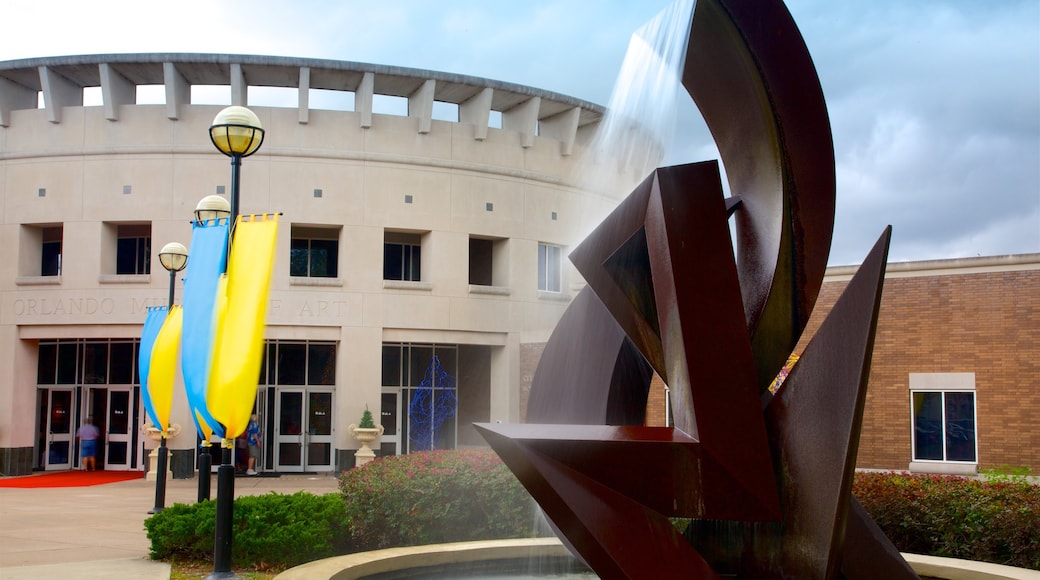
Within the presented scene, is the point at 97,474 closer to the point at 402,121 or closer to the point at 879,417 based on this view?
the point at 402,121

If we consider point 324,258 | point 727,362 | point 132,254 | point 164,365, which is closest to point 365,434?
point 324,258

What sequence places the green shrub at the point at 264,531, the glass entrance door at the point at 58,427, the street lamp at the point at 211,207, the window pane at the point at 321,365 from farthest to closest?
the glass entrance door at the point at 58,427, the window pane at the point at 321,365, the street lamp at the point at 211,207, the green shrub at the point at 264,531

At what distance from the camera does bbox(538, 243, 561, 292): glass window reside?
31.9 m

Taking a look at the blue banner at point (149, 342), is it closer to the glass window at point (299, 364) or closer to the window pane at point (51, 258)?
the glass window at point (299, 364)

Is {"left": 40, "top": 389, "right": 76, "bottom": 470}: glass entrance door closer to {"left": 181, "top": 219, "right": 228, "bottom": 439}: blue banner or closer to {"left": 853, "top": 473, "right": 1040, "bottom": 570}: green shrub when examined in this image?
{"left": 181, "top": 219, "right": 228, "bottom": 439}: blue banner

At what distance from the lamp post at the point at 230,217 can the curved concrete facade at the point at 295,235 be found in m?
17.3

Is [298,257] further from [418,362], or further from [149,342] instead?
[149,342]

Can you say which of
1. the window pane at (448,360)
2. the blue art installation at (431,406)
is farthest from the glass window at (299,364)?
the window pane at (448,360)

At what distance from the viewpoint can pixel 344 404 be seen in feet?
94.0

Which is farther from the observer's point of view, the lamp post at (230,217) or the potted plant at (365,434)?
the potted plant at (365,434)

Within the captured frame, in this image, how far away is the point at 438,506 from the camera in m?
11.8

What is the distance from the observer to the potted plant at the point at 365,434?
90.3 feet

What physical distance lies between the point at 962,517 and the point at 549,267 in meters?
22.4

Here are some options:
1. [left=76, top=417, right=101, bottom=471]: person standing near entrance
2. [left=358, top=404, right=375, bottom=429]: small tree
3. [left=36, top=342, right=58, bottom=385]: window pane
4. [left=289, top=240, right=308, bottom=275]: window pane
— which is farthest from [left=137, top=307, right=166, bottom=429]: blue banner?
[left=36, top=342, right=58, bottom=385]: window pane
